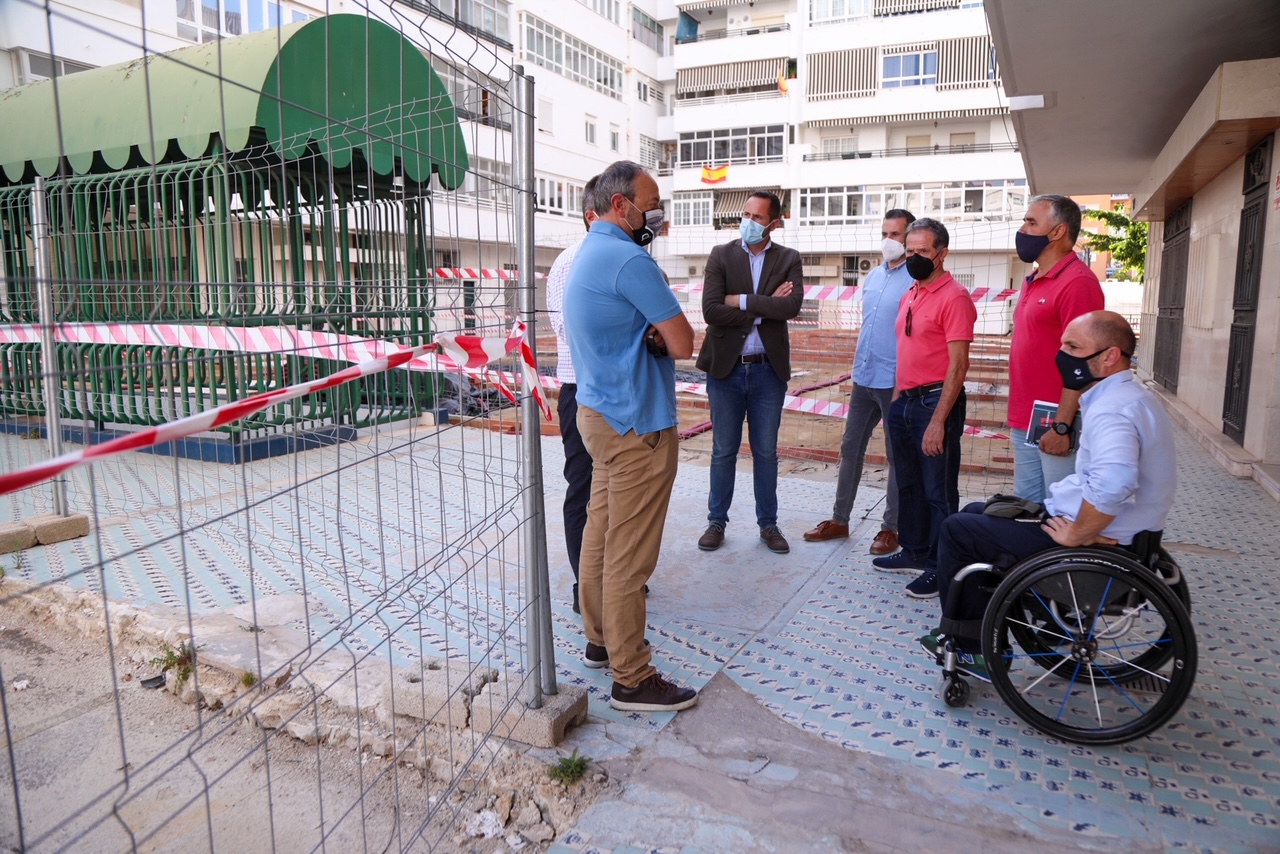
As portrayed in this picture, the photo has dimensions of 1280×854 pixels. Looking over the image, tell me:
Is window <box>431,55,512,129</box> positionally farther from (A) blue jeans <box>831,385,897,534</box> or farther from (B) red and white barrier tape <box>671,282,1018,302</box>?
(B) red and white barrier tape <box>671,282,1018,302</box>

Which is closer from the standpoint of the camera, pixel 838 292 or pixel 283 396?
pixel 283 396

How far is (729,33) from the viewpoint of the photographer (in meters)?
43.3

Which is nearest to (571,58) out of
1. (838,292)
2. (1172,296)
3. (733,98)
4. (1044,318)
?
(733,98)

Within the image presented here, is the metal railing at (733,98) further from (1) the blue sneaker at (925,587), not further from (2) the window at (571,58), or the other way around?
(1) the blue sneaker at (925,587)

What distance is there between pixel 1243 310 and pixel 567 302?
7.31 meters

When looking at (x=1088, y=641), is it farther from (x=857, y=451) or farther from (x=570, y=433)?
(x=857, y=451)

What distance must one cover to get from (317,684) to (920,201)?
36.9 meters

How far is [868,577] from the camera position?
4.70m

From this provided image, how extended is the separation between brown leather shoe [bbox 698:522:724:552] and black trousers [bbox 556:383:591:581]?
3.88ft

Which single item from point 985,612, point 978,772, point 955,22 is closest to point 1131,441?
point 985,612

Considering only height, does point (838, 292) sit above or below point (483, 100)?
below

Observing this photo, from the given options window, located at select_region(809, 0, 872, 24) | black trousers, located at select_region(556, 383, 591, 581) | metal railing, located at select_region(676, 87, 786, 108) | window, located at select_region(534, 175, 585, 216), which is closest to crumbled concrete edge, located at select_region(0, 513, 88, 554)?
black trousers, located at select_region(556, 383, 591, 581)

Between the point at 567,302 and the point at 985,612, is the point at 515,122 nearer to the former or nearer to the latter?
the point at 567,302

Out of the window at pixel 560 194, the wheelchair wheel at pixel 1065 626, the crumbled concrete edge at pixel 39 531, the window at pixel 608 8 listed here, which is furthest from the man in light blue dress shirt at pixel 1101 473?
the window at pixel 608 8
